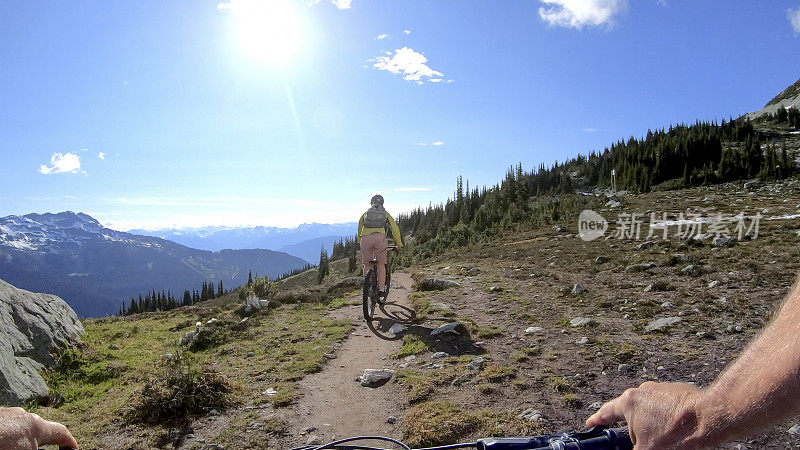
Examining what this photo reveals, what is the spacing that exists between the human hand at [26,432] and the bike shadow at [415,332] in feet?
20.3

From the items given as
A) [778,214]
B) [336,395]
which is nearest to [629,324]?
[336,395]

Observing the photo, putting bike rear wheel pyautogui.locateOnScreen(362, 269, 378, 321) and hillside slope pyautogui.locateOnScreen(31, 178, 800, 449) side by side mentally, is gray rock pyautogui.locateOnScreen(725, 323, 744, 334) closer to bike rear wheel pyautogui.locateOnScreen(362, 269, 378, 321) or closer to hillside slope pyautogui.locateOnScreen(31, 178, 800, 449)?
hillside slope pyautogui.locateOnScreen(31, 178, 800, 449)

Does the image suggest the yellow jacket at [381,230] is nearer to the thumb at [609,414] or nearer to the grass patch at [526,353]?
the grass patch at [526,353]

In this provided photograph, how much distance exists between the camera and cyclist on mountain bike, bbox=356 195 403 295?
10555mm

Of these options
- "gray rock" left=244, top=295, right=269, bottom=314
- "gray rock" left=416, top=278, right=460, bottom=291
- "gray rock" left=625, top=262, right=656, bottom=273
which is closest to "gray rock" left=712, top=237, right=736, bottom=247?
"gray rock" left=625, top=262, right=656, bottom=273

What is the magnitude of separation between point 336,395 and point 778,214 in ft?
93.9

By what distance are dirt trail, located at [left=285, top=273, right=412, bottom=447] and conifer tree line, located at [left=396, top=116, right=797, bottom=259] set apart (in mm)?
26728

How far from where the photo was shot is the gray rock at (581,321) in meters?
8.20

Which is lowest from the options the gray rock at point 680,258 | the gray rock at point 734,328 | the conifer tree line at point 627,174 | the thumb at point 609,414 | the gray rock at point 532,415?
the gray rock at point 532,415

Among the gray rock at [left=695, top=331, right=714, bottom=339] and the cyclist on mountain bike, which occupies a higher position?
the cyclist on mountain bike

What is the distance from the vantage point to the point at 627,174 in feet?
206

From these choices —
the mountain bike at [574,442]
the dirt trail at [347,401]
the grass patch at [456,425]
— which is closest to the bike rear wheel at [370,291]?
the dirt trail at [347,401]

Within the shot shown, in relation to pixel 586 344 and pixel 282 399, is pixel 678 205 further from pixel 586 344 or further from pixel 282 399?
pixel 282 399

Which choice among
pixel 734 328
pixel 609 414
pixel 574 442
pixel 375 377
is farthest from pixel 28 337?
pixel 734 328
